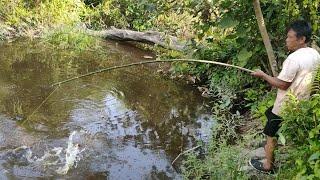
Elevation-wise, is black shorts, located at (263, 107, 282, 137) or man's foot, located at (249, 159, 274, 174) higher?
black shorts, located at (263, 107, 282, 137)

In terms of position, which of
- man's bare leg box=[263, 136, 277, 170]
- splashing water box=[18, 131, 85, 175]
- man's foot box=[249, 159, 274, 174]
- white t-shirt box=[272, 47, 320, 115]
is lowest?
splashing water box=[18, 131, 85, 175]

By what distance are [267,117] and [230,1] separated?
2519 mm

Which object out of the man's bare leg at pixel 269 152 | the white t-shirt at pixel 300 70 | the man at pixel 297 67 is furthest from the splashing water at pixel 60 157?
the white t-shirt at pixel 300 70

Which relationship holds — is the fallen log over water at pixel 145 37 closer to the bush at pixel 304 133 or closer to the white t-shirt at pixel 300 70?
the white t-shirt at pixel 300 70

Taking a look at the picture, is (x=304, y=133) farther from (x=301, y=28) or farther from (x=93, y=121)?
(x=93, y=121)

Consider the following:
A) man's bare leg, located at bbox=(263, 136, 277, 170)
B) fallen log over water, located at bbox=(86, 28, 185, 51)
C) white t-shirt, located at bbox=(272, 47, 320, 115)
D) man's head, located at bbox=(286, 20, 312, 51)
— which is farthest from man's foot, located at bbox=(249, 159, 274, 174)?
fallen log over water, located at bbox=(86, 28, 185, 51)

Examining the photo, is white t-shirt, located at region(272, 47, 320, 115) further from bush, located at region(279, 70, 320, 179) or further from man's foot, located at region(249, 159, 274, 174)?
man's foot, located at region(249, 159, 274, 174)

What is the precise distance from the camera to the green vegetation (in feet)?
11.7

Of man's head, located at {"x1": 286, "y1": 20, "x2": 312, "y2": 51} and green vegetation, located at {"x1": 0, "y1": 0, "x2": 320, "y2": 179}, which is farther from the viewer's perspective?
man's head, located at {"x1": 286, "y1": 20, "x2": 312, "y2": 51}

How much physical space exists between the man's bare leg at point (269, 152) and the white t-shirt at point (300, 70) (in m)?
0.38

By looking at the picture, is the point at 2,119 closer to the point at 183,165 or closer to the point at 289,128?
the point at 183,165

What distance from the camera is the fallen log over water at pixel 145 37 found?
9319 mm

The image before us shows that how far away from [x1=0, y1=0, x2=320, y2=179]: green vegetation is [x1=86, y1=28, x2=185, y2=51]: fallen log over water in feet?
1.01

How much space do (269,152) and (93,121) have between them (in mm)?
2817
